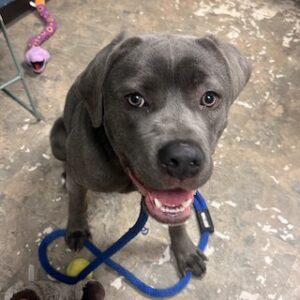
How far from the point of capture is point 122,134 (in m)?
1.46

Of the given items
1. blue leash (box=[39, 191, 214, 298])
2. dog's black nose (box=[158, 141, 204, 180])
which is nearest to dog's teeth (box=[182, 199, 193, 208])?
dog's black nose (box=[158, 141, 204, 180])

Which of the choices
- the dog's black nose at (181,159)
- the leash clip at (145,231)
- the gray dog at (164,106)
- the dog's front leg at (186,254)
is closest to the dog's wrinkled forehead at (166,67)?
the gray dog at (164,106)

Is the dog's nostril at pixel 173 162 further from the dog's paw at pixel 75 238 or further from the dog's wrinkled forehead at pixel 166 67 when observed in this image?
the dog's paw at pixel 75 238

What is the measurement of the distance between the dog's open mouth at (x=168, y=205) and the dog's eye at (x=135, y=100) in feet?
0.92

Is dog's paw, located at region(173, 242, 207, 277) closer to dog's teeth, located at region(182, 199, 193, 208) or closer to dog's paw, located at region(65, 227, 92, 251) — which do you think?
dog's paw, located at region(65, 227, 92, 251)

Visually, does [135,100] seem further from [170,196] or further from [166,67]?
[170,196]

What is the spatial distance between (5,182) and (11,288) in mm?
596

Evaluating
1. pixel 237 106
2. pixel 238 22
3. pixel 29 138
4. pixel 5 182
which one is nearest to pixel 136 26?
pixel 238 22

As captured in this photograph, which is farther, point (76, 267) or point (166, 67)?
point (76, 267)

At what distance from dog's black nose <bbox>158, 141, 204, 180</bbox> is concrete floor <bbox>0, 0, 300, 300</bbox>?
862 mm

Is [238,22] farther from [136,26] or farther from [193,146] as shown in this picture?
[193,146]

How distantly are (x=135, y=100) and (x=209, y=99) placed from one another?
243 mm

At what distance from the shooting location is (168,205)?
1.47 m

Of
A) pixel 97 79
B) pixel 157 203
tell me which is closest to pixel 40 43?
pixel 97 79
